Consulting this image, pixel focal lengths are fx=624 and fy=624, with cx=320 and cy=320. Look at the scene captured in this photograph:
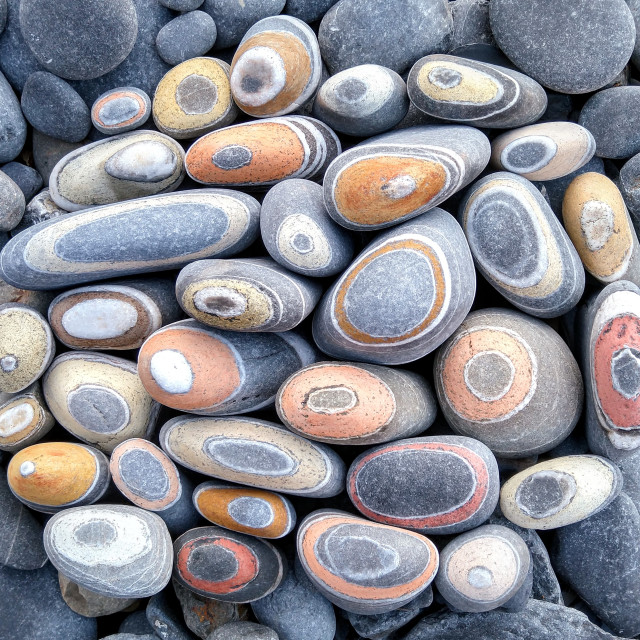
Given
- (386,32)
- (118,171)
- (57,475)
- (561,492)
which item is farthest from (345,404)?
(386,32)

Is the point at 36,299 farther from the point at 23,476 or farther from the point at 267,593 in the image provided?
the point at 267,593

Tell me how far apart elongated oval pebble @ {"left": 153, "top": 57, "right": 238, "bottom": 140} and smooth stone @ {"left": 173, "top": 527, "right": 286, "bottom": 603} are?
32.1 inches

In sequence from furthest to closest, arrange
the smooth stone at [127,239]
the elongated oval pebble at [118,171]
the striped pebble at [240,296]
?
the elongated oval pebble at [118,171] < the smooth stone at [127,239] < the striped pebble at [240,296]

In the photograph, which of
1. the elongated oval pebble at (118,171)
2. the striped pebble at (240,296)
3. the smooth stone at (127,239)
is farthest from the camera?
the elongated oval pebble at (118,171)

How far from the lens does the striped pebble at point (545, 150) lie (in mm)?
1166

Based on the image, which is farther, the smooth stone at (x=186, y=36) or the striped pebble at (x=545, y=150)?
the smooth stone at (x=186, y=36)

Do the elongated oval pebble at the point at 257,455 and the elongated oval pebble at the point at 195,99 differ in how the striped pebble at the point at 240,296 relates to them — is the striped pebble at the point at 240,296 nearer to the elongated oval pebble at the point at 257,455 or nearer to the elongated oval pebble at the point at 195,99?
the elongated oval pebble at the point at 257,455

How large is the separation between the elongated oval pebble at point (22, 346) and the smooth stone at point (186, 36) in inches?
24.2

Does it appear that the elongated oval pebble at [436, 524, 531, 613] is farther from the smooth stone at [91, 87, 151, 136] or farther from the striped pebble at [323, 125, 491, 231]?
the smooth stone at [91, 87, 151, 136]

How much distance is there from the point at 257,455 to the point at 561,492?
0.54 m

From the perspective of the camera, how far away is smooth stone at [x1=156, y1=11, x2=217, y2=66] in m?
1.31

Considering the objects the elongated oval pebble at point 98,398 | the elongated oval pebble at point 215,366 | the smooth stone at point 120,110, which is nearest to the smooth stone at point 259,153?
the smooth stone at point 120,110

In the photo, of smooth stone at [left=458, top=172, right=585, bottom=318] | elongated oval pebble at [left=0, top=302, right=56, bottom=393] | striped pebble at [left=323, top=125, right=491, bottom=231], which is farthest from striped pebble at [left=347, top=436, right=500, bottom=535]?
elongated oval pebble at [left=0, top=302, right=56, bottom=393]

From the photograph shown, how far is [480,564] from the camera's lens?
3.51 ft
